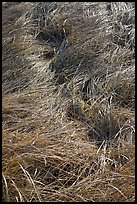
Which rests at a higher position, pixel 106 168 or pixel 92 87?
pixel 92 87

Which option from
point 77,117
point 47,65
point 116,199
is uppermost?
point 47,65

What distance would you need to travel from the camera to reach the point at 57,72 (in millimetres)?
2752

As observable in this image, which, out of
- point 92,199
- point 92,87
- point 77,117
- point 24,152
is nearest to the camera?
point 92,199

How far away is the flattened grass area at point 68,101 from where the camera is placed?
1.87 metres

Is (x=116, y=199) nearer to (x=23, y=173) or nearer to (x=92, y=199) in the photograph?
(x=92, y=199)

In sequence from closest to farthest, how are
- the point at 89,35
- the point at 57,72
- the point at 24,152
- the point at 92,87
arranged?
the point at 24,152
the point at 92,87
the point at 57,72
the point at 89,35

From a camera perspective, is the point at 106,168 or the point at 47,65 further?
the point at 47,65

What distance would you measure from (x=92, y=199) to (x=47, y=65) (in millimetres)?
1224

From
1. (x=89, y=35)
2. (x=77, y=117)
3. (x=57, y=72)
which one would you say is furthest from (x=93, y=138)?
(x=89, y=35)

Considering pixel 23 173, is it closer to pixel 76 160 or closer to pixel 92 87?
pixel 76 160

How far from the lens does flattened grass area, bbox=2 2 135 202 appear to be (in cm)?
187

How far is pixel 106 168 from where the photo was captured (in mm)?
1960

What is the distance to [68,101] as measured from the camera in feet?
8.01

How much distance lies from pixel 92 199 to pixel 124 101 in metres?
0.85
